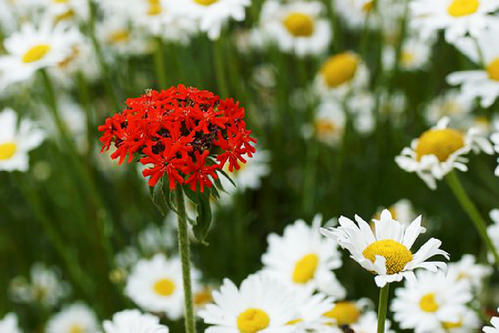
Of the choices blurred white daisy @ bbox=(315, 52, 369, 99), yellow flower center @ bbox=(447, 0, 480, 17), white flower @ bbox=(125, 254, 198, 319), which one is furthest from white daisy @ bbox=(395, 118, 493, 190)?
blurred white daisy @ bbox=(315, 52, 369, 99)

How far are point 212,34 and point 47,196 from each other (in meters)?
0.96

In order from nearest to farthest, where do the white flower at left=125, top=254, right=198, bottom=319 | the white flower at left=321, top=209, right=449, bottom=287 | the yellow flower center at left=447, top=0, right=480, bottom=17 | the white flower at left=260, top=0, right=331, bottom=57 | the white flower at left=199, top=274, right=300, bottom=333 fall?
the white flower at left=321, top=209, right=449, bottom=287, the white flower at left=199, top=274, right=300, bottom=333, the yellow flower center at left=447, top=0, right=480, bottom=17, the white flower at left=125, top=254, right=198, bottom=319, the white flower at left=260, top=0, right=331, bottom=57

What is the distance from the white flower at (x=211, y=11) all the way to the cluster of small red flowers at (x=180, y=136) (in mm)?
561

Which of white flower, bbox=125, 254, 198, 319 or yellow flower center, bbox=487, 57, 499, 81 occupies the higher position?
yellow flower center, bbox=487, 57, 499, 81

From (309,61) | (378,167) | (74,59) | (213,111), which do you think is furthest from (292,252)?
(309,61)

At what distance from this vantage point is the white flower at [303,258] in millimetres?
1059

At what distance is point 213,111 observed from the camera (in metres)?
0.74

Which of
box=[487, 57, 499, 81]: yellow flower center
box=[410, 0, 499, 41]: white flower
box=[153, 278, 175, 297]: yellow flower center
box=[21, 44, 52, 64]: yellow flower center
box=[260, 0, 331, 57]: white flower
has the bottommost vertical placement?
box=[153, 278, 175, 297]: yellow flower center

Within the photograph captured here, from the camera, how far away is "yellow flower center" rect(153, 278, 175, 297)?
1.35m

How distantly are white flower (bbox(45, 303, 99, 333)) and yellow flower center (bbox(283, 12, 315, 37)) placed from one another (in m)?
0.84

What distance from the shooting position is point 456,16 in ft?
3.95

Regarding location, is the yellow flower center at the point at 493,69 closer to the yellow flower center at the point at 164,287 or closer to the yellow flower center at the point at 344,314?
the yellow flower center at the point at 344,314

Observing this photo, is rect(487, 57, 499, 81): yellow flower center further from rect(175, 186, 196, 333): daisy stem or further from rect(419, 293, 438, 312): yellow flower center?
rect(175, 186, 196, 333): daisy stem

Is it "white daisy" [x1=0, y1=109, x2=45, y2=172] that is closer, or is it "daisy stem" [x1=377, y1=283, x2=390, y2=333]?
"daisy stem" [x1=377, y1=283, x2=390, y2=333]
